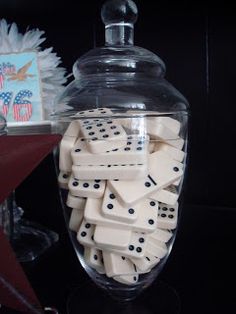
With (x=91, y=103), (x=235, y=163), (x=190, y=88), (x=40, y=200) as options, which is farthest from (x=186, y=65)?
(x=40, y=200)

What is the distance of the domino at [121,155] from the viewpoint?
434 mm

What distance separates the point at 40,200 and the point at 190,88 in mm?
429

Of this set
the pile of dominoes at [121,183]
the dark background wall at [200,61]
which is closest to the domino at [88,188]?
the pile of dominoes at [121,183]

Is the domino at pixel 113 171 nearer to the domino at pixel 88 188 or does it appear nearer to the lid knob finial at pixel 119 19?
the domino at pixel 88 188

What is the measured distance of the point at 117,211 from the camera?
43cm

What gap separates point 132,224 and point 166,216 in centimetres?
6

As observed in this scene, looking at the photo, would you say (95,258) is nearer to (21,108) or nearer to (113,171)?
(113,171)

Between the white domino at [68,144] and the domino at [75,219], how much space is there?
2.1 inches

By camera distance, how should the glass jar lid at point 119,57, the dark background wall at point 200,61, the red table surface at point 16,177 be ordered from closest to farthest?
the red table surface at point 16,177 → the glass jar lid at point 119,57 → the dark background wall at point 200,61

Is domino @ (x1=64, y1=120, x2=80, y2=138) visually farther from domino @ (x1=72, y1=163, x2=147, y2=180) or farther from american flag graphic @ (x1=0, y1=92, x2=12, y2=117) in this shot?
american flag graphic @ (x1=0, y1=92, x2=12, y2=117)

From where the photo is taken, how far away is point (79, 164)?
1.46 feet

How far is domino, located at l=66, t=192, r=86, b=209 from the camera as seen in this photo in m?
0.46

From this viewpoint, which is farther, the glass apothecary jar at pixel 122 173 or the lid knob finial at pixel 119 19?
the lid knob finial at pixel 119 19

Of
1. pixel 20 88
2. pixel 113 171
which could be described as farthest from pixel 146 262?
pixel 20 88
